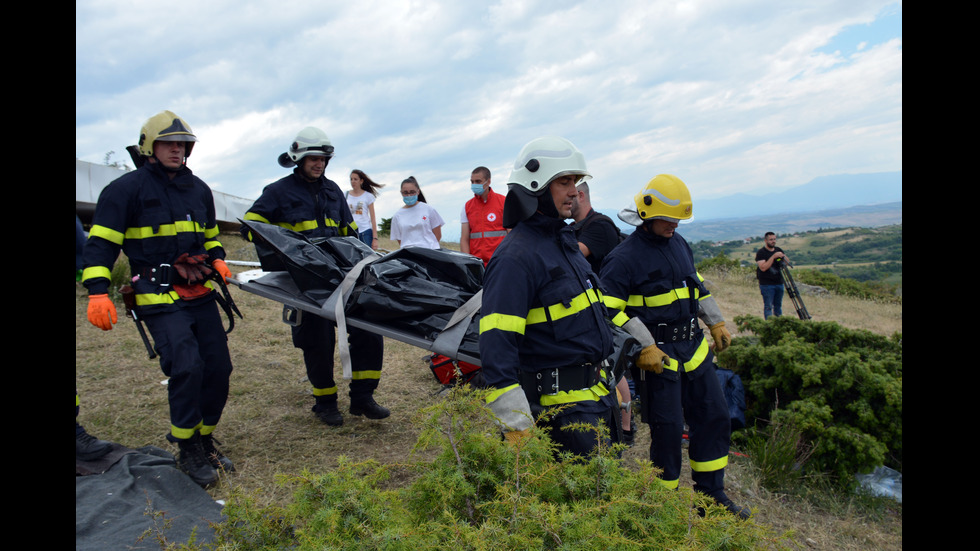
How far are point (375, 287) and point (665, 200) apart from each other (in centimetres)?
190

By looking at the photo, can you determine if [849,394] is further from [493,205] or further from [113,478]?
[113,478]

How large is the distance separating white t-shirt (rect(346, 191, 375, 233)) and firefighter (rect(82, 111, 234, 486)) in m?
4.02

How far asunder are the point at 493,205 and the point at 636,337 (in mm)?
3408

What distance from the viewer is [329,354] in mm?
4652

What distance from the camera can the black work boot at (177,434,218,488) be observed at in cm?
361

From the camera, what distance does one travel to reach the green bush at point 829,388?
440cm

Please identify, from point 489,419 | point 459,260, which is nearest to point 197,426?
point 459,260

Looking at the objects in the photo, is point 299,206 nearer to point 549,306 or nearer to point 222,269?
point 222,269

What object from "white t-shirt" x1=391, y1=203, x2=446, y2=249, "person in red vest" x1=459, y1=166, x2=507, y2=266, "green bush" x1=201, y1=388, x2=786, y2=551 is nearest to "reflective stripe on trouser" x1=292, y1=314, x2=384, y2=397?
"person in red vest" x1=459, y1=166, x2=507, y2=266

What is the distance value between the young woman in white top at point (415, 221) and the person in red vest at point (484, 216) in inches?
26.8

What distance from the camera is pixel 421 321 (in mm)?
3451

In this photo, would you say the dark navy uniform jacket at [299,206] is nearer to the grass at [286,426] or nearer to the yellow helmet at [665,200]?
the grass at [286,426]

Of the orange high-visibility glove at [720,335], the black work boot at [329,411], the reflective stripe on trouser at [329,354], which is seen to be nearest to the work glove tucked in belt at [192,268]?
the reflective stripe on trouser at [329,354]

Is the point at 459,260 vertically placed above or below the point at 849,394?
above
